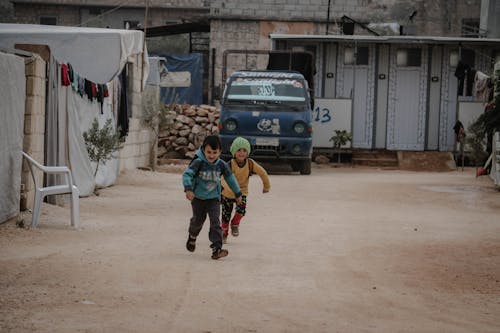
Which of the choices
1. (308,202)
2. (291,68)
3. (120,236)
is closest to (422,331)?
(120,236)

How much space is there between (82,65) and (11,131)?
601 cm

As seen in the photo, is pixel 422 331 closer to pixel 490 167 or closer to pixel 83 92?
pixel 83 92

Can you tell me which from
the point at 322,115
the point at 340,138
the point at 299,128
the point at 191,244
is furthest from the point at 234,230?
the point at 322,115

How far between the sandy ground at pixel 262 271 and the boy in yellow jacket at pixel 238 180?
0.78ft

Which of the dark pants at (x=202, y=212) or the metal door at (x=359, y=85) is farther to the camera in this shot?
the metal door at (x=359, y=85)

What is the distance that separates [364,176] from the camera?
2305 cm

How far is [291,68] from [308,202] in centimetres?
1142

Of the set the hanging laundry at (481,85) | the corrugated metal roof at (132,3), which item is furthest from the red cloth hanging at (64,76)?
the corrugated metal roof at (132,3)

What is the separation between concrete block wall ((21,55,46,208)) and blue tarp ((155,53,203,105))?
22.7 meters

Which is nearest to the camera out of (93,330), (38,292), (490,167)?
(93,330)

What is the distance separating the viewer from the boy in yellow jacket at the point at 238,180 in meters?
9.77

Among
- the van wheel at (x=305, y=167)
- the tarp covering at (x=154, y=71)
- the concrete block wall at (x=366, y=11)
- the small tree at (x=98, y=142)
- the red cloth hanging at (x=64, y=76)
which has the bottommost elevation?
the van wheel at (x=305, y=167)

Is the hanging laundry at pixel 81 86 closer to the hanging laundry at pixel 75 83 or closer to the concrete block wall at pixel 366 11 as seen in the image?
the hanging laundry at pixel 75 83

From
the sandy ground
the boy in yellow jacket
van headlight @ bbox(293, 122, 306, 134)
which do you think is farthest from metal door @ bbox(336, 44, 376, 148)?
the boy in yellow jacket
